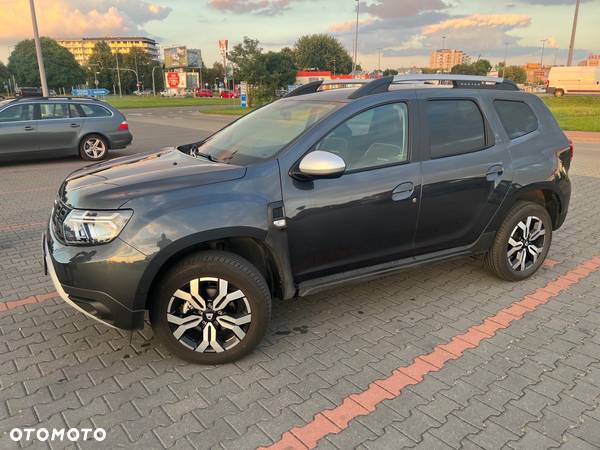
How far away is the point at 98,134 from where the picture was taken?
445 inches

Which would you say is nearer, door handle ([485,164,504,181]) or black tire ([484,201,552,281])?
door handle ([485,164,504,181])

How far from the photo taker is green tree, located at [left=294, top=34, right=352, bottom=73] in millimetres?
92500

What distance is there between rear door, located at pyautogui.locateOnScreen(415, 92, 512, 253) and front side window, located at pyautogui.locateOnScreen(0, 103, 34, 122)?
973cm

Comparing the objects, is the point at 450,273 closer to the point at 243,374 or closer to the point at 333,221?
the point at 333,221

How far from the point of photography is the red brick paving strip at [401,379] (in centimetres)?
242

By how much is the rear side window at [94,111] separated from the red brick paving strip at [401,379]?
10412 mm

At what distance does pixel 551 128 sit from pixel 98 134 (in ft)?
32.9

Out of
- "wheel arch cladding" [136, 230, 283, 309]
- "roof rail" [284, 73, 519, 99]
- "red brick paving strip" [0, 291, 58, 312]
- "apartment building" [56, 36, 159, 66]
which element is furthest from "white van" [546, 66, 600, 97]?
"apartment building" [56, 36, 159, 66]

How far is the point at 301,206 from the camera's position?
10.0 ft

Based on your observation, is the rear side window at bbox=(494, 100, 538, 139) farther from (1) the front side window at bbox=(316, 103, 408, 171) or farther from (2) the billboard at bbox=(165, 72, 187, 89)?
(2) the billboard at bbox=(165, 72, 187, 89)

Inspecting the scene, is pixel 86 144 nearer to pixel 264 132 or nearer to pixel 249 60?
pixel 264 132

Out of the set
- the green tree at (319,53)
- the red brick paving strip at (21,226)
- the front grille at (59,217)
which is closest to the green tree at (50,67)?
the green tree at (319,53)

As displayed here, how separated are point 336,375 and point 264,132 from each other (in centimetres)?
188

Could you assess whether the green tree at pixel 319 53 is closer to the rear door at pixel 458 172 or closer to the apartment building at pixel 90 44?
the apartment building at pixel 90 44
